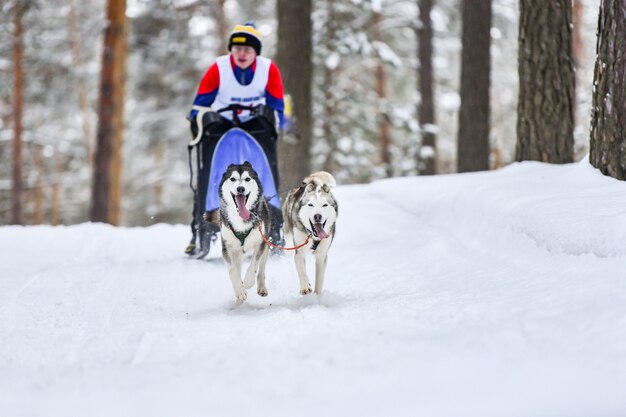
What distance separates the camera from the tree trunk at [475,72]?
10672mm

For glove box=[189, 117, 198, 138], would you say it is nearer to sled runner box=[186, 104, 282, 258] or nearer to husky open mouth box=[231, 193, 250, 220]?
sled runner box=[186, 104, 282, 258]

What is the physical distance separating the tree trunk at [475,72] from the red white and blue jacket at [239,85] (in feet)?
18.7

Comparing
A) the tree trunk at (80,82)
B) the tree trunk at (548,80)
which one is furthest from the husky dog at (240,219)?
the tree trunk at (80,82)

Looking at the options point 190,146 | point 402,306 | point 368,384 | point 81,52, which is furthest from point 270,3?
point 368,384

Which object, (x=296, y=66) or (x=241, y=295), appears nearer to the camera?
(x=241, y=295)

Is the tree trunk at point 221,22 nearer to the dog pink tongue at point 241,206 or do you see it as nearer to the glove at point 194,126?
the glove at point 194,126

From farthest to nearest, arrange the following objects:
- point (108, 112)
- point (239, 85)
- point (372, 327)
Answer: point (108, 112) < point (239, 85) < point (372, 327)

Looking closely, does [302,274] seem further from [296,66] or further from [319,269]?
[296,66]

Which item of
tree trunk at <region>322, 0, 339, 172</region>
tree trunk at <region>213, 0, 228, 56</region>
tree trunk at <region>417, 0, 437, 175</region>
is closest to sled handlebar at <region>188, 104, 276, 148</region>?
tree trunk at <region>322, 0, 339, 172</region>

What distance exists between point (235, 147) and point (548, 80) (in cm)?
409

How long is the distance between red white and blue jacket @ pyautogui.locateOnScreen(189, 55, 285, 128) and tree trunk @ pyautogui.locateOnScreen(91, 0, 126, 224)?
8988 millimetres

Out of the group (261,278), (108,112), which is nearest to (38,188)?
(108,112)

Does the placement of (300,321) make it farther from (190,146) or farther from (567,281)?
(190,146)

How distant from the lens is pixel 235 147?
19.7ft
